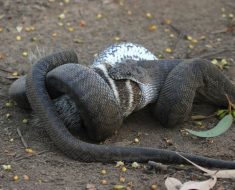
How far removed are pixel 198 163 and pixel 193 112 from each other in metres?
Answer: 1.13

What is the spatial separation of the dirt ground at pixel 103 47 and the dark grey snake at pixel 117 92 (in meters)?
0.14

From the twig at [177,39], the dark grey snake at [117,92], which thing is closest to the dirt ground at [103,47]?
the twig at [177,39]

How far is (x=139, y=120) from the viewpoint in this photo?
600cm

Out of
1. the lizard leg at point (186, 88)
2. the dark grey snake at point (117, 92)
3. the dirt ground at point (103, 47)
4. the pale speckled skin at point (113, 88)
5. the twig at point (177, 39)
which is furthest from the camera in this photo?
the twig at point (177, 39)

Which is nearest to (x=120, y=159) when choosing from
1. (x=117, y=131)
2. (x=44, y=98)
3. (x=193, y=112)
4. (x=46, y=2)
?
(x=117, y=131)

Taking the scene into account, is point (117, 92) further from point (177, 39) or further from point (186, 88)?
point (177, 39)

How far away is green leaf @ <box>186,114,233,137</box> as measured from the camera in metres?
5.59

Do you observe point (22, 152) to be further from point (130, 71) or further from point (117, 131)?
point (130, 71)

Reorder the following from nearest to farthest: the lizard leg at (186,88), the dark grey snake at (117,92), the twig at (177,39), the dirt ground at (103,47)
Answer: the dirt ground at (103,47)
the dark grey snake at (117,92)
the lizard leg at (186,88)
the twig at (177,39)

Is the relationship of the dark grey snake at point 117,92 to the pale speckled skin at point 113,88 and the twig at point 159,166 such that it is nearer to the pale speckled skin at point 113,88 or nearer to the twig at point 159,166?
the pale speckled skin at point 113,88

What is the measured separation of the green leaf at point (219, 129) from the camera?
559 cm

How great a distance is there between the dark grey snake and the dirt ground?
0.14m

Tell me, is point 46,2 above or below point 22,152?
above

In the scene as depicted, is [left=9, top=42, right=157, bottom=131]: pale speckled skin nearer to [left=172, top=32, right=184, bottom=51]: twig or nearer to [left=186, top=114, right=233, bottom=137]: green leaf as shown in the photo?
[left=186, top=114, right=233, bottom=137]: green leaf
